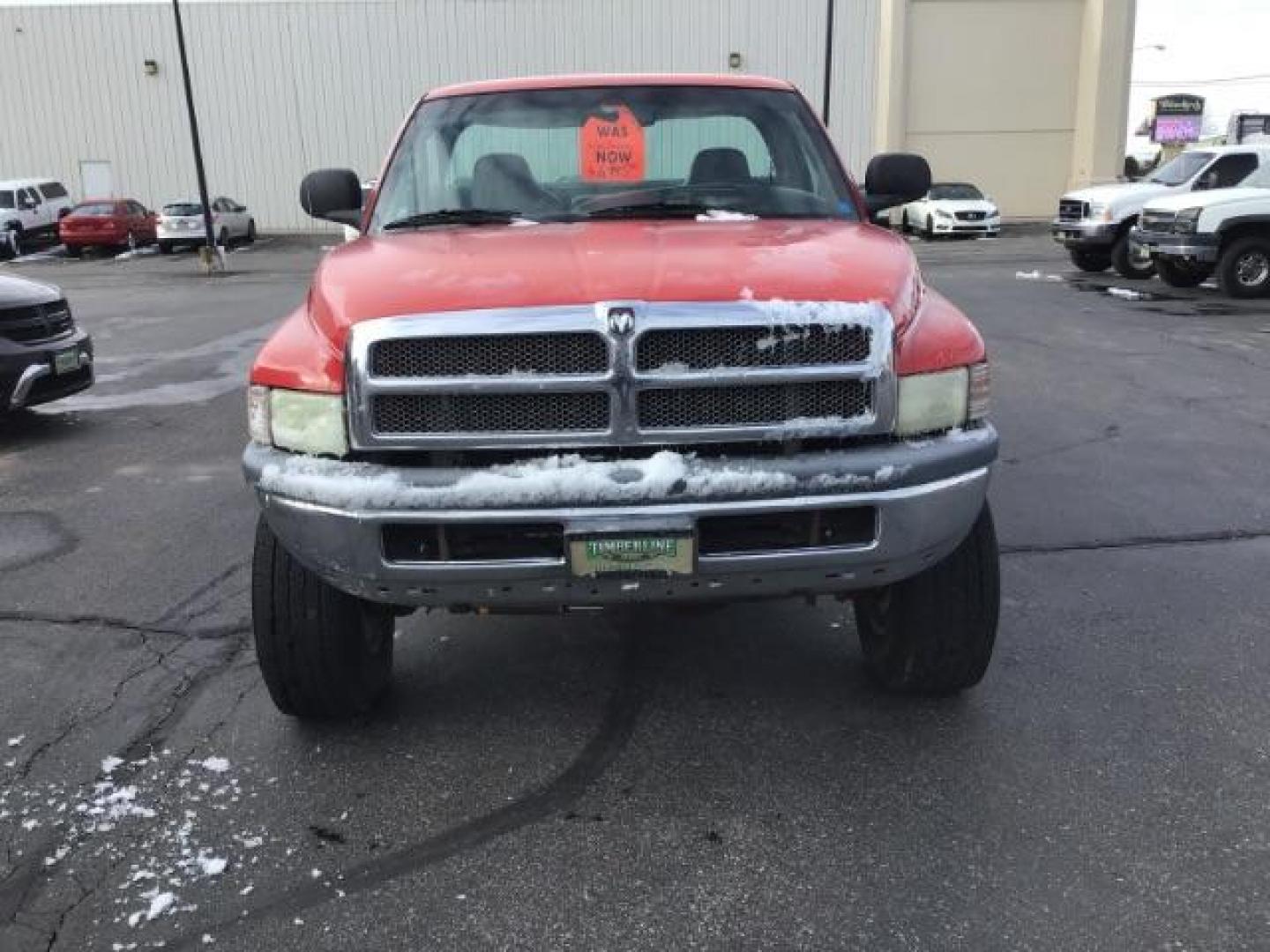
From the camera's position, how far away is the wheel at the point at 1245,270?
14805mm

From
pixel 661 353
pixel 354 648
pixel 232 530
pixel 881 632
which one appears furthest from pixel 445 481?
pixel 232 530

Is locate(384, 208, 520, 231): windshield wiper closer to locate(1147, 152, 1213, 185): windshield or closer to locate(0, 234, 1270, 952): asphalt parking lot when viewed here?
locate(0, 234, 1270, 952): asphalt parking lot

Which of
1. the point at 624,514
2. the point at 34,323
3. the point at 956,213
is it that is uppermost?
the point at 624,514

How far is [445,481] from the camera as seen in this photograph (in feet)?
8.73

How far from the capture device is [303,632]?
315 cm

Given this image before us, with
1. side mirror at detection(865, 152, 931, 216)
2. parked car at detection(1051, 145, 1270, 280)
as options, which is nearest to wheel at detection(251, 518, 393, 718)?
side mirror at detection(865, 152, 931, 216)

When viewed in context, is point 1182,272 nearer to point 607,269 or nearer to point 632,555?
point 607,269

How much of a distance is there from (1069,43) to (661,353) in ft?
125

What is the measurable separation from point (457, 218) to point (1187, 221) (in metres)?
13.8

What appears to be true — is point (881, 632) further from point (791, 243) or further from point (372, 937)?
point (372, 937)

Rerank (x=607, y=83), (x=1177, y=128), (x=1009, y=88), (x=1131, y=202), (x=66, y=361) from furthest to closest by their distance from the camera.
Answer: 1. (x=1177, y=128)
2. (x=1009, y=88)
3. (x=1131, y=202)
4. (x=66, y=361)
5. (x=607, y=83)

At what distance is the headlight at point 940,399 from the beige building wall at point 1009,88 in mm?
34527

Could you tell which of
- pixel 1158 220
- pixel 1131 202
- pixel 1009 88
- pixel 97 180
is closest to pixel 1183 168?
pixel 1131 202

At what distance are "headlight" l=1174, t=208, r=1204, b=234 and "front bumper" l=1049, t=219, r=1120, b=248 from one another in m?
2.60
